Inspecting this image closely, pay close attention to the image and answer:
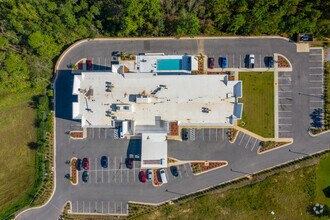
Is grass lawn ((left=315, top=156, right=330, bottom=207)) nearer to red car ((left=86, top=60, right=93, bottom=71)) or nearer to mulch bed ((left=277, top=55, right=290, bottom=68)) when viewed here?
mulch bed ((left=277, top=55, right=290, bottom=68))

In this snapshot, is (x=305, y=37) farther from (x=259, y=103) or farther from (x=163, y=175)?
(x=163, y=175)

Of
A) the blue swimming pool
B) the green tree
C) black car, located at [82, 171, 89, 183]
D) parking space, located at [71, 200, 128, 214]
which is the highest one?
the green tree

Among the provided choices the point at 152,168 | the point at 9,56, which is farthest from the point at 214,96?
the point at 9,56

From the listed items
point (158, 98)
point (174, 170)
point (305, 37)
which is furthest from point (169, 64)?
point (305, 37)

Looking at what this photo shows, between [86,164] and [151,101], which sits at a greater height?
[151,101]

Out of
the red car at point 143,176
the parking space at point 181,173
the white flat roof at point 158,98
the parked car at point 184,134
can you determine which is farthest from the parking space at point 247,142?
the red car at point 143,176

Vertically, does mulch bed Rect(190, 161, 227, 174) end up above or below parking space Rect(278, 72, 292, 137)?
below

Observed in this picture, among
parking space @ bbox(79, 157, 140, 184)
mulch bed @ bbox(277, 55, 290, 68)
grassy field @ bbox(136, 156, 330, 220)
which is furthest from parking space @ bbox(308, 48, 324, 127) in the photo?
parking space @ bbox(79, 157, 140, 184)
